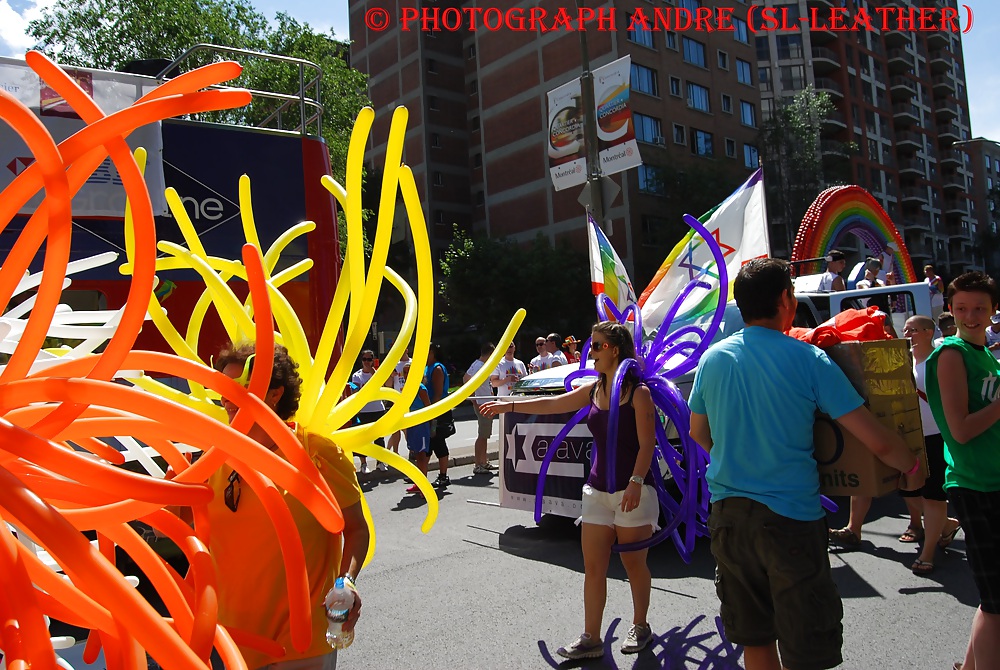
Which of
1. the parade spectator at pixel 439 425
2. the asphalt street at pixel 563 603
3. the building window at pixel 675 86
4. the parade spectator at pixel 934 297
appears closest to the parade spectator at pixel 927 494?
the asphalt street at pixel 563 603

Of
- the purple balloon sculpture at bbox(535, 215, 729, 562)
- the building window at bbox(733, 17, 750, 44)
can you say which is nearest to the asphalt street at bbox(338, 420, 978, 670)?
the purple balloon sculpture at bbox(535, 215, 729, 562)

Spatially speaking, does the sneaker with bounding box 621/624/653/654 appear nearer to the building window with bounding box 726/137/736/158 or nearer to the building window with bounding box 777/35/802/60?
the building window with bounding box 726/137/736/158

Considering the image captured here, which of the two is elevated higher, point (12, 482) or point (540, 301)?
point (540, 301)

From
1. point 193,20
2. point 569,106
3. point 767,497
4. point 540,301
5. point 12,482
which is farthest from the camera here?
point 540,301

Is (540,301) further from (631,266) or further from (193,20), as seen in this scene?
(193,20)

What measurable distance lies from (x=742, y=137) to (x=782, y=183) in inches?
135

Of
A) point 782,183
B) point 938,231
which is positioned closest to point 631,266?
point 782,183

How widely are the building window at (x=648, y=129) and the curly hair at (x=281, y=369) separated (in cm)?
3612

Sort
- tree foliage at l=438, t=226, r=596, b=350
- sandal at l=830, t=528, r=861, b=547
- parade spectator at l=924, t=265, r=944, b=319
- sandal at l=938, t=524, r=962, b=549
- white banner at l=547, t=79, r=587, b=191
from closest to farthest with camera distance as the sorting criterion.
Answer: sandal at l=938, t=524, r=962, b=549 < sandal at l=830, t=528, r=861, b=547 < parade spectator at l=924, t=265, r=944, b=319 < white banner at l=547, t=79, r=587, b=191 < tree foliage at l=438, t=226, r=596, b=350

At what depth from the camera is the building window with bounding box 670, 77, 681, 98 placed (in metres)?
38.5

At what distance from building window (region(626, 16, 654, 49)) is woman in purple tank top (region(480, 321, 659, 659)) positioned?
35.7 m

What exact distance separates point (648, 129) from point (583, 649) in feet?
117

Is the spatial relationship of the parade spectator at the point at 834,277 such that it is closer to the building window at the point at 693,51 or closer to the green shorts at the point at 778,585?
the green shorts at the point at 778,585

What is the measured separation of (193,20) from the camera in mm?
23672
